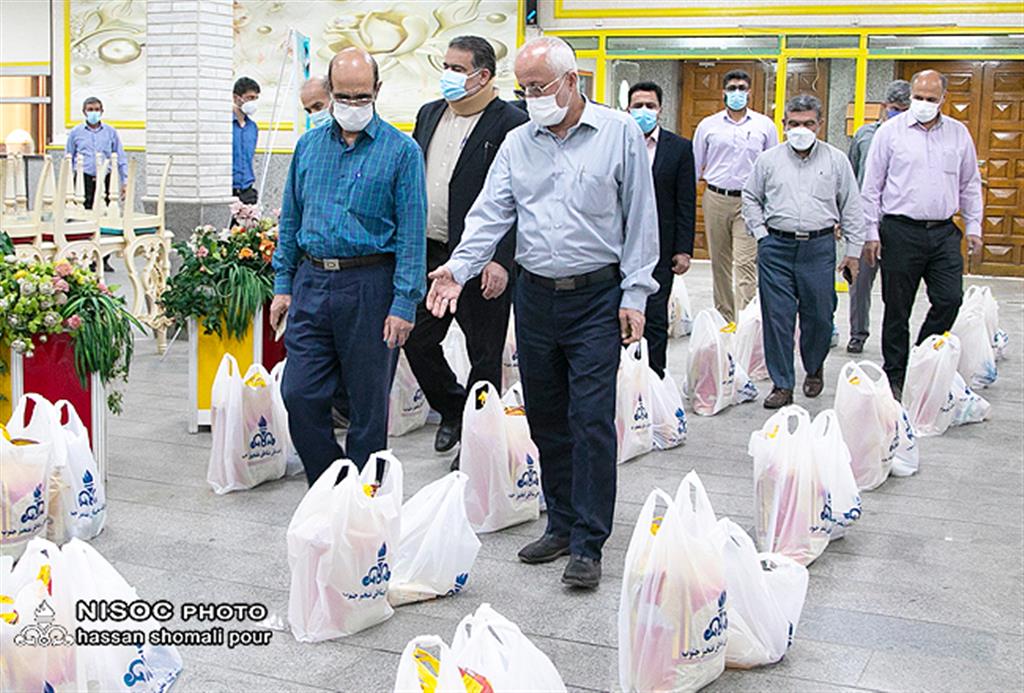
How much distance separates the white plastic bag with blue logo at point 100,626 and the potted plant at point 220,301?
3208 mm

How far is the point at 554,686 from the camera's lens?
2869 mm

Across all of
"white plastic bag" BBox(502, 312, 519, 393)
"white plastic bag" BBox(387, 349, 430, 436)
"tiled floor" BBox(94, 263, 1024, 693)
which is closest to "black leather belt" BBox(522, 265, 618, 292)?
"tiled floor" BBox(94, 263, 1024, 693)

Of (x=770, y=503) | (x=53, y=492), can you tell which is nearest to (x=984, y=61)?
(x=770, y=503)

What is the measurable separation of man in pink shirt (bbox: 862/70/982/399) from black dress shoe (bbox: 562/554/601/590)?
3.52 m

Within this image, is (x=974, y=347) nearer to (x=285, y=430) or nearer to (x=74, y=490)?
(x=285, y=430)

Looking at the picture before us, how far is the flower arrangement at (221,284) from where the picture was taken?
628 cm

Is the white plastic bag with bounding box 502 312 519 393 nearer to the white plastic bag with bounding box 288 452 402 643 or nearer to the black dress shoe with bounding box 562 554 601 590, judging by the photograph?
the black dress shoe with bounding box 562 554 601 590

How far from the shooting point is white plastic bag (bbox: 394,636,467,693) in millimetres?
2667

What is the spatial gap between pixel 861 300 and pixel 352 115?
5.98 meters

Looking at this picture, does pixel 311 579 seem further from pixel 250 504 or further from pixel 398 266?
pixel 250 504

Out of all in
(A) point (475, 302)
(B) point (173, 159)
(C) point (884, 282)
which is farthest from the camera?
(B) point (173, 159)

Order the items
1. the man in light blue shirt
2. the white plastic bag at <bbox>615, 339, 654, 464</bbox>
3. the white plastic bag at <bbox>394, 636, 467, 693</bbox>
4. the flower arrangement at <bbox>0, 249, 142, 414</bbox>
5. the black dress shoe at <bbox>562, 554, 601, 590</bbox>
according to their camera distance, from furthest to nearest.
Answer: the man in light blue shirt < the white plastic bag at <bbox>615, 339, 654, 464</bbox> < the flower arrangement at <bbox>0, 249, 142, 414</bbox> < the black dress shoe at <bbox>562, 554, 601, 590</bbox> < the white plastic bag at <bbox>394, 636, 467, 693</bbox>

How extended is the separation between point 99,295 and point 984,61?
36.4 ft

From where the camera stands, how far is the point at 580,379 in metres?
4.30
